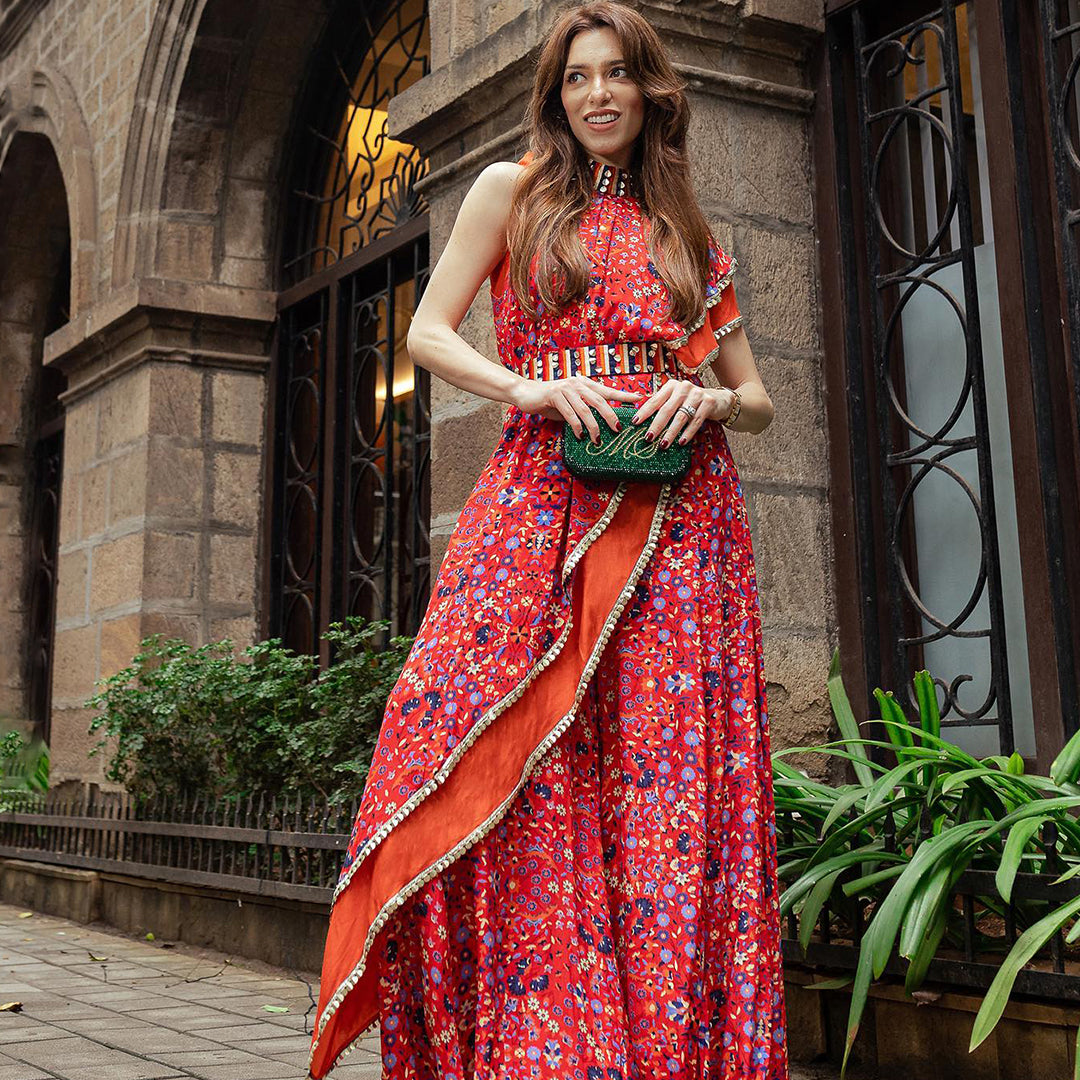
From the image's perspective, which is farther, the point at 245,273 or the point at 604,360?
the point at 245,273

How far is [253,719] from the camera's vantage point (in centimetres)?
588

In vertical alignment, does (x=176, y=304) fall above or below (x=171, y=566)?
above

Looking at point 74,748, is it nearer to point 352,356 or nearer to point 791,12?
point 352,356

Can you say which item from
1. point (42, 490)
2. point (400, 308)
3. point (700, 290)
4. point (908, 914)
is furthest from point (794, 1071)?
point (42, 490)

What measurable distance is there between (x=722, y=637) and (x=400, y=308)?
4.85 metres

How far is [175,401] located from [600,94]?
550 centimetres

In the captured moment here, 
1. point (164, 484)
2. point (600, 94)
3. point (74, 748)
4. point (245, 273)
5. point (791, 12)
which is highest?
point (245, 273)

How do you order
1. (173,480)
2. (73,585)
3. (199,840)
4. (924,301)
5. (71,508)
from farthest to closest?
(71,508) → (73,585) → (173,480) → (199,840) → (924,301)

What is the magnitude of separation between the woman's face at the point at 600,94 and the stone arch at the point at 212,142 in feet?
18.2

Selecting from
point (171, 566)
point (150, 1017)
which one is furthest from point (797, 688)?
point (171, 566)

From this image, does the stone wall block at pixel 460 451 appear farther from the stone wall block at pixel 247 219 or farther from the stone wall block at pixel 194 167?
the stone wall block at pixel 194 167

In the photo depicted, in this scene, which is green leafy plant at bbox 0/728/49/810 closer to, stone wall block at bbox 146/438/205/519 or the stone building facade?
the stone building facade

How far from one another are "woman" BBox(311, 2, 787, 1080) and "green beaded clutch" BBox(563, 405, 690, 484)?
0.02 m

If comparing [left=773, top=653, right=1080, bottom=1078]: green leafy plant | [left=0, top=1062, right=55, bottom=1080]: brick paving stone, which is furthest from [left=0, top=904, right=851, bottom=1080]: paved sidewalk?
[left=773, top=653, right=1080, bottom=1078]: green leafy plant
